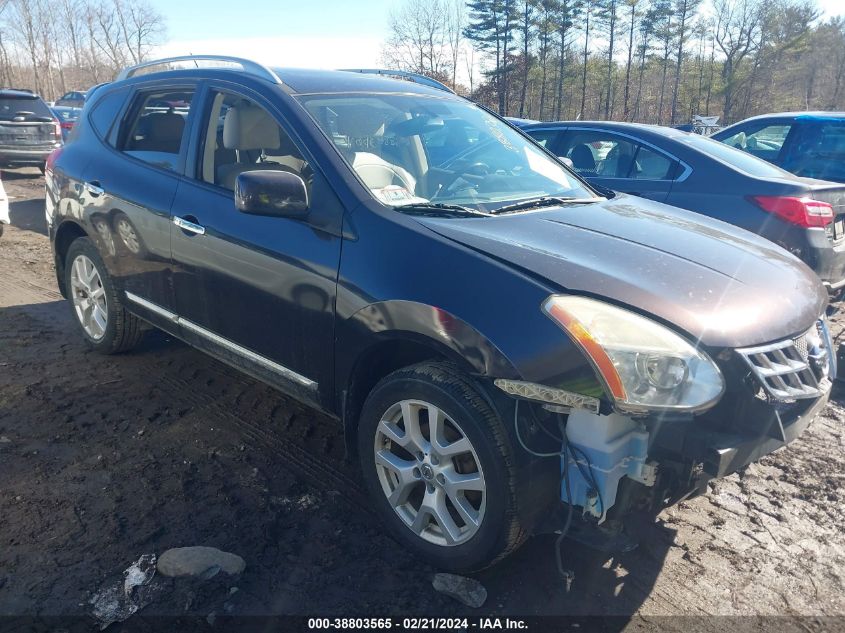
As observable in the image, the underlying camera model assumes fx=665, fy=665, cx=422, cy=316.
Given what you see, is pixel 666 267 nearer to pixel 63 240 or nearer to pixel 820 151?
pixel 63 240

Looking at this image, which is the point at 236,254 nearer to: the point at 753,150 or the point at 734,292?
the point at 734,292

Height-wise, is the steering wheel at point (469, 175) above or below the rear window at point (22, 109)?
below

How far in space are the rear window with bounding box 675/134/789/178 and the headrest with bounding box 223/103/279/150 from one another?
3.98 metres

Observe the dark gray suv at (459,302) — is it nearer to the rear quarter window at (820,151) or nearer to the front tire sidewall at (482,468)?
the front tire sidewall at (482,468)

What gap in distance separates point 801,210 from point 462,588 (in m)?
4.22

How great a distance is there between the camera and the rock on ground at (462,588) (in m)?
2.49

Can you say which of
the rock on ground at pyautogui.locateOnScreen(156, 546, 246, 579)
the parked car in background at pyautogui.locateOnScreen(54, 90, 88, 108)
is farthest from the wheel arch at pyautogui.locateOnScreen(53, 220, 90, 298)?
the parked car in background at pyautogui.locateOnScreen(54, 90, 88, 108)

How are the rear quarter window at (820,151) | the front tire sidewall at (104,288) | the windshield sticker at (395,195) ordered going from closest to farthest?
1. the windshield sticker at (395,195)
2. the front tire sidewall at (104,288)
3. the rear quarter window at (820,151)

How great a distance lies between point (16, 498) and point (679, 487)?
2.83 metres

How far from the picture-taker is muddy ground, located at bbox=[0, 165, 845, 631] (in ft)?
8.13

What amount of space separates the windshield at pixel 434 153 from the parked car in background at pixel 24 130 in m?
12.9

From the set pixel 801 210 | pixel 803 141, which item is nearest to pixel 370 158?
pixel 801 210

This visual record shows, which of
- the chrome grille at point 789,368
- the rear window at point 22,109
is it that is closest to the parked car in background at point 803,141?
the chrome grille at point 789,368

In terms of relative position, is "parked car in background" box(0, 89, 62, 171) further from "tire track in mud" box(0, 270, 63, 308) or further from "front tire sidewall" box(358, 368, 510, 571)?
"front tire sidewall" box(358, 368, 510, 571)
